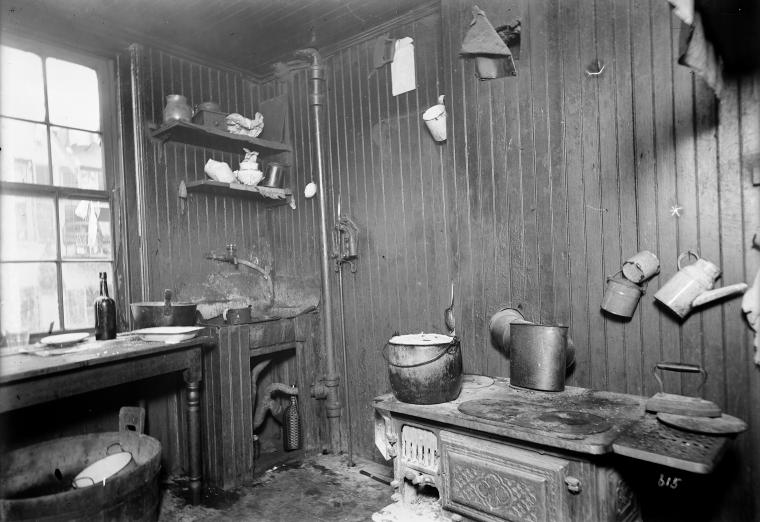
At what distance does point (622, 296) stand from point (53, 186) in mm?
3235

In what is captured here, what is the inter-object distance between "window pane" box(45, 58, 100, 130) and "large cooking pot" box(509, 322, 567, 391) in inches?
117

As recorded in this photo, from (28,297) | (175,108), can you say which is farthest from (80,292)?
(175,108)

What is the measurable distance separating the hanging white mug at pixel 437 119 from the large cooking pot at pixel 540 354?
1.31 meters

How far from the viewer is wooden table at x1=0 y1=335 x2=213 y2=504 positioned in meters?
1.97

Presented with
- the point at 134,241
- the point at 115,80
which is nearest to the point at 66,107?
the point at 115,80

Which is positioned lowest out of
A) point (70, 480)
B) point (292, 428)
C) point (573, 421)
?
point (292, 428)

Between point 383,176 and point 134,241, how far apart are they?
1773 millimetres

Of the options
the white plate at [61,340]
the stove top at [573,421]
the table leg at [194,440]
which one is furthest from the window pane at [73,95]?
the stove top at [573,421]

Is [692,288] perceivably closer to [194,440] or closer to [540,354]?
[540,354]

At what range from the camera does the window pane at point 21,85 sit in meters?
2.74

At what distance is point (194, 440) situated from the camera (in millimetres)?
2811

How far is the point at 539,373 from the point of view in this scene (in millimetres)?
2107

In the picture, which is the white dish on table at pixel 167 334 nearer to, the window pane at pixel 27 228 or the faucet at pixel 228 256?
the window pane at pixel 27 228

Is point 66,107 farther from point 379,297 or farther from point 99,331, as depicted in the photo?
point 379,297
